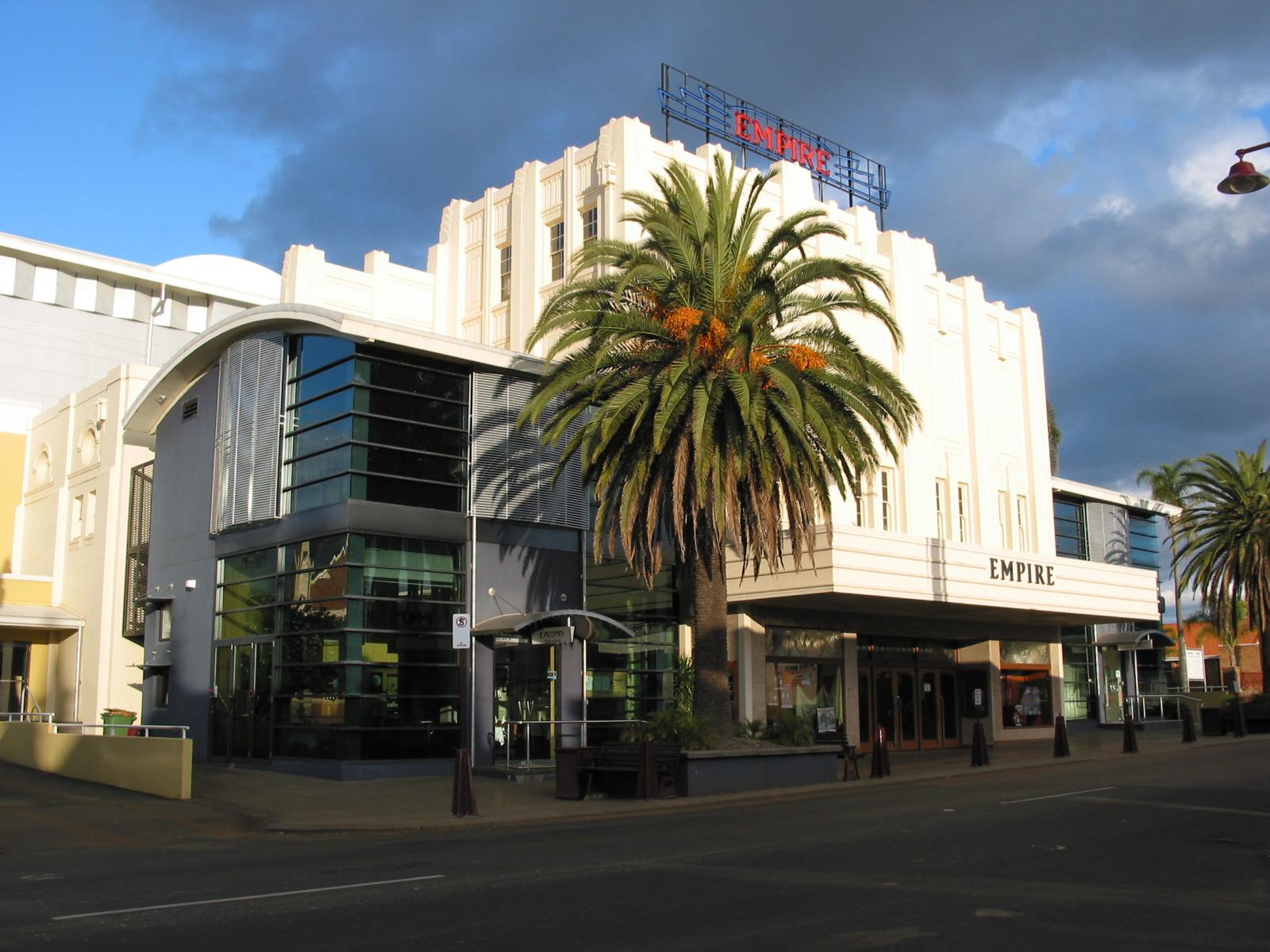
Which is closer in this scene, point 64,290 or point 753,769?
A: point 753,769

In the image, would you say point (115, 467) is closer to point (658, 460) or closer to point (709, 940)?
point (658, 460)

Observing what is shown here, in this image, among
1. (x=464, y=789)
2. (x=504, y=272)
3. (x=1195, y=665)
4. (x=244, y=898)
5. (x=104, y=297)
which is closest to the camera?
(x=244, y=898)

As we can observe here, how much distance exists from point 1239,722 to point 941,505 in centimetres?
1176

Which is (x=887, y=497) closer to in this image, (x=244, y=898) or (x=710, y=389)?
(x=710, y=389)

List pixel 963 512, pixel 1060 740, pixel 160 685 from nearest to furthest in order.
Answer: pixel 1060 740, pixel 160 685, pixel 963 512

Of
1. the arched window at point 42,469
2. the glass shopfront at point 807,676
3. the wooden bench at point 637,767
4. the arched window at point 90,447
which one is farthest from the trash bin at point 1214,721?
the arched window at point 42,469

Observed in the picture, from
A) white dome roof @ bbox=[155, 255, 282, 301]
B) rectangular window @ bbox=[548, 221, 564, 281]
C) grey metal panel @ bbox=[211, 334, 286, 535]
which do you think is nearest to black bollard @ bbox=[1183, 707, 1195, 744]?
rectangular window @ bbox=[548, 221, 564, 281]

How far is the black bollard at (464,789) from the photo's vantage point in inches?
697

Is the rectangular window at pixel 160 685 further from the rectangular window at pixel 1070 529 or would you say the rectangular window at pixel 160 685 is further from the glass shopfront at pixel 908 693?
the rectangular window at pixel 1070 529

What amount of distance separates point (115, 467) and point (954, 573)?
24.0m

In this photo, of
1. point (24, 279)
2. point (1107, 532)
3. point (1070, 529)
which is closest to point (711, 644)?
point (1070, 529)

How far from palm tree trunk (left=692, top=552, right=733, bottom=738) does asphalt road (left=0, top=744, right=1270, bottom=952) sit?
15.3 feet

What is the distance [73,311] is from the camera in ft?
174

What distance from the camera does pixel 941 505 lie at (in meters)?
38.4
